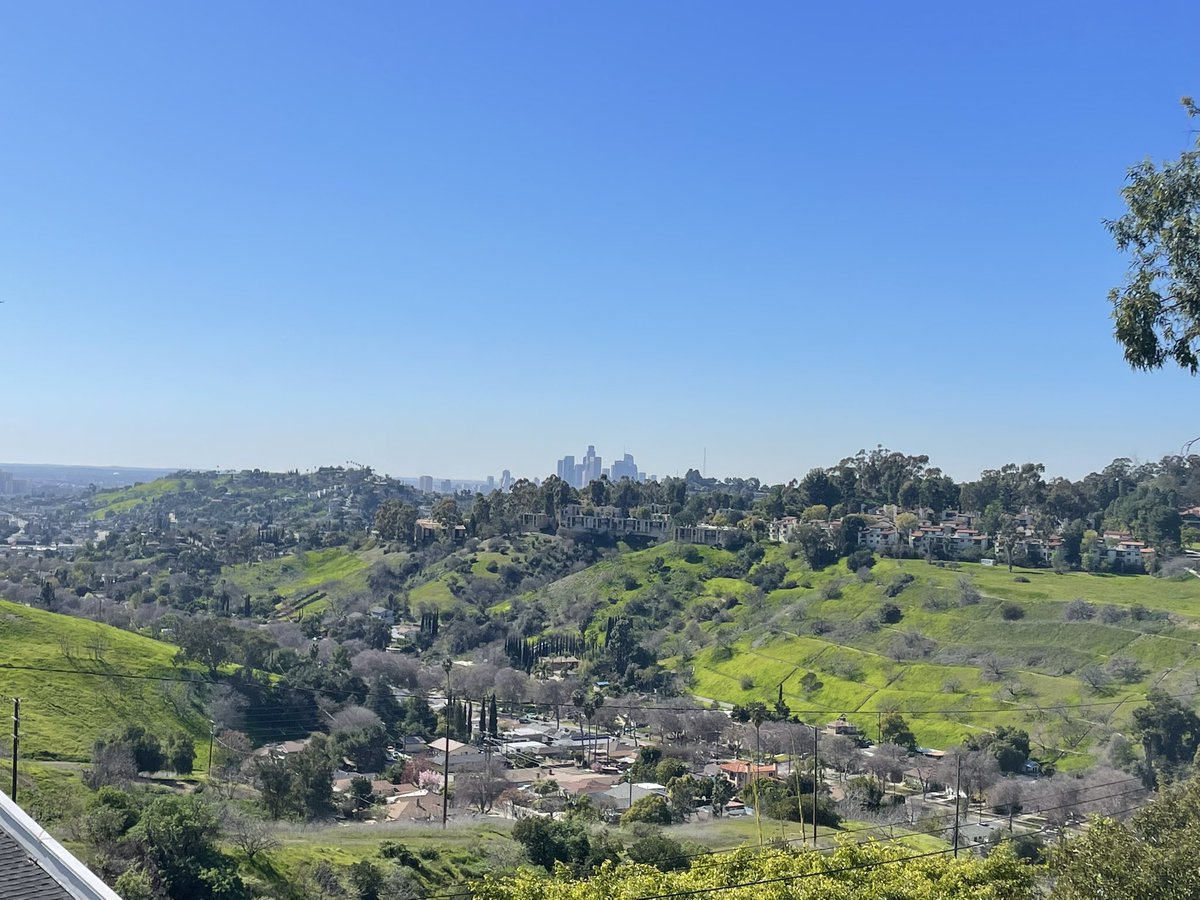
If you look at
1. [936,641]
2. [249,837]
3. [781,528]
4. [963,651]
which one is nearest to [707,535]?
[781,528]

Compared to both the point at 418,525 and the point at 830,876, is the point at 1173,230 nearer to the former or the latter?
the point at 830,876

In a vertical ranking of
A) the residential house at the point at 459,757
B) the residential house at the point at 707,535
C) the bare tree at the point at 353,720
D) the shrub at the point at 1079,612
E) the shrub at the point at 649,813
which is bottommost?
the residential house at the point at 459,757

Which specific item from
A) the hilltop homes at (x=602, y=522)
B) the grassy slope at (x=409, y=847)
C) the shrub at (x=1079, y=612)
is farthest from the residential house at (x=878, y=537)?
the grassy slope at (x=409, y=847)

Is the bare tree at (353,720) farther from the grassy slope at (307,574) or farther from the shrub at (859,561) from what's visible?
the shrub at (859,561)

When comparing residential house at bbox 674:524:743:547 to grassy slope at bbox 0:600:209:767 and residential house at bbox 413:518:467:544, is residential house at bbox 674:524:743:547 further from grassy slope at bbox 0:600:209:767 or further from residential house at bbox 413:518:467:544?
grassy slope at bbox 0:600:209:767

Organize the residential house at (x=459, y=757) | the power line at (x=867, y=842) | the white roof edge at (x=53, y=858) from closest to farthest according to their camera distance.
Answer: the white roof edge at (x=53, y=858)
the power line at (x=867, y=842)
the residential house at (x=459, y=757)

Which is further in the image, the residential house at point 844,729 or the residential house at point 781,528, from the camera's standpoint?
the residential house at point 781,528
